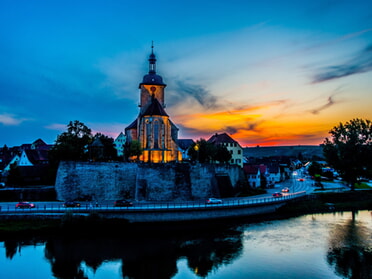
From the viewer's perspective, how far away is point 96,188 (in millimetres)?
49031

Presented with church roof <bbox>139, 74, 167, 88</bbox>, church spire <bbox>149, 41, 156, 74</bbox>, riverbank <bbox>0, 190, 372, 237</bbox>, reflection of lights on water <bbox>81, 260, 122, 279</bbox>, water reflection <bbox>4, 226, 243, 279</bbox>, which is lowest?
reflection of lights on water <bbox>81, 260, 122, 279</bbox>

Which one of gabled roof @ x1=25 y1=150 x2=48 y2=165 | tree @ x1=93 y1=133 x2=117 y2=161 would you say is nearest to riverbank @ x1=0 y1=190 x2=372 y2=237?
tree @ x1=93 y1=133 x2=117 y2=161

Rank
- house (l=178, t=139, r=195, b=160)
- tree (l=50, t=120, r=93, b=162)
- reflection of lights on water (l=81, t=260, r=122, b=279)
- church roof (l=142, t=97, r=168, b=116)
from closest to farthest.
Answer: reflection of lights on water (l=81, t=260, r=122, b=279) < tree (l=50, t=120, r=93, b=162) < church roof (l=142, t=97, r=168, b=116) < house (l=178, t=139, r=195, b=160)

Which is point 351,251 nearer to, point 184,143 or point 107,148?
point 107,148

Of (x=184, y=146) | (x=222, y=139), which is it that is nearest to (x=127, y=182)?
(x=222, y=139)

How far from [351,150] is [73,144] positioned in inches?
2053

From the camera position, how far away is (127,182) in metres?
50.3

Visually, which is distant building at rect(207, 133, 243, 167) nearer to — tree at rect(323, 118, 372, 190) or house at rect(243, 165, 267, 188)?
house at rect(243, 165, 267, 188)

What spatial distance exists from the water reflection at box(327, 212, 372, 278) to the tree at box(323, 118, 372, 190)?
91.1 feet

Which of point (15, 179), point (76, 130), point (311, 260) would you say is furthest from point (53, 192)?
point (311, 260)

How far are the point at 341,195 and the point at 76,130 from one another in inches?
1962

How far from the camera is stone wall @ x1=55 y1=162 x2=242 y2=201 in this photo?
48.4m

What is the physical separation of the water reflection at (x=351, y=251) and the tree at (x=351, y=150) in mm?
27776

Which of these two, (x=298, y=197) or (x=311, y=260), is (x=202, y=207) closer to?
(x=311, y=260)
